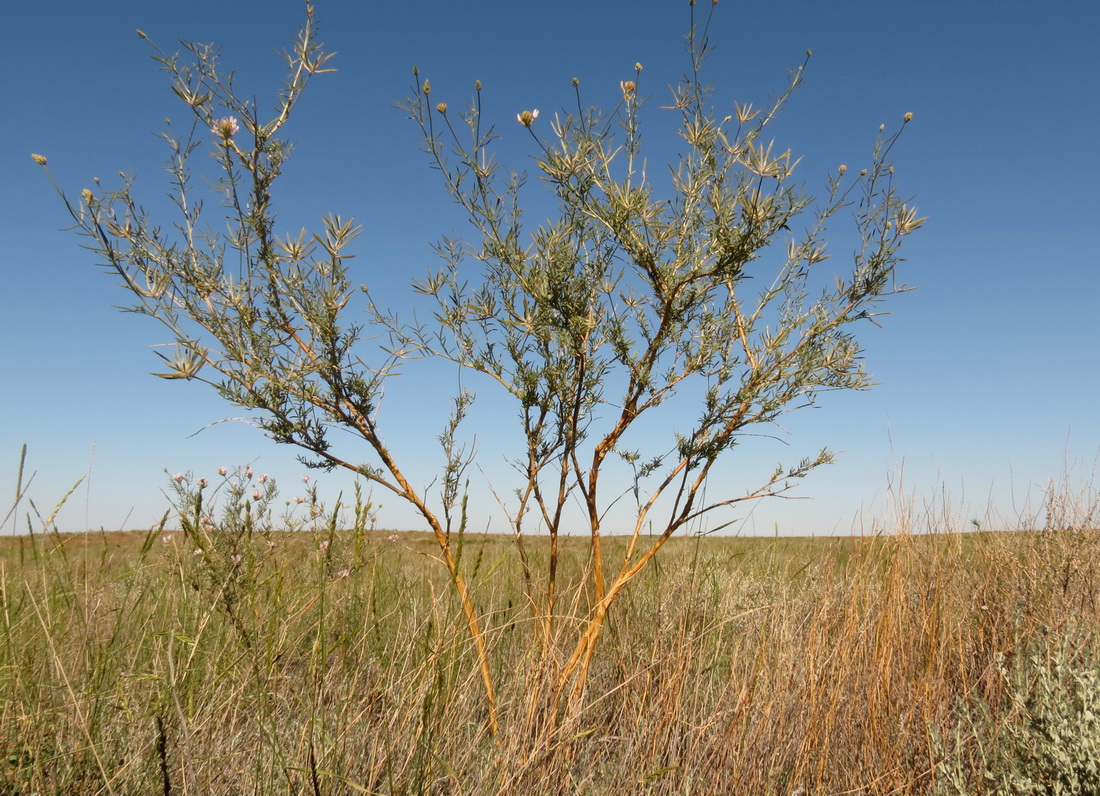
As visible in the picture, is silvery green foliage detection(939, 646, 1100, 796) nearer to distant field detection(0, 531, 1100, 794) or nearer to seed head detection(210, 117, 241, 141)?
distant field detection(0, 531, 1100, 794)

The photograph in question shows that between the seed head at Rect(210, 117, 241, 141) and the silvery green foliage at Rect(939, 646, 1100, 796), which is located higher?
the seed head at Rect(210, 117, 241, 141)

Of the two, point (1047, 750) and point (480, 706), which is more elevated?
point (1047, 750)

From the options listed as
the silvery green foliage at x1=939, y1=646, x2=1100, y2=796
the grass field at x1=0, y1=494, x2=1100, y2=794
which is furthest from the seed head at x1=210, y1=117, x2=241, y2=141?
the silvery green foliage at x1=939, y1=646, x2=1100, y2=796

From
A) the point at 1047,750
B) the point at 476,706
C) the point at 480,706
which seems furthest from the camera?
the point at 480,706

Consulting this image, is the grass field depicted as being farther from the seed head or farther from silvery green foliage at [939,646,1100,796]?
the seed head

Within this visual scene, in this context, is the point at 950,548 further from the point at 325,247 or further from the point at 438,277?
the point at 325,247

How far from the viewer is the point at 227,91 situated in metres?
2.95

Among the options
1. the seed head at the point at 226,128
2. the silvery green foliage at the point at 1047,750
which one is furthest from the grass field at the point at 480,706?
the seed head at the point at 226,128

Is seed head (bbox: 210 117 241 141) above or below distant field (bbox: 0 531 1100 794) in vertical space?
above

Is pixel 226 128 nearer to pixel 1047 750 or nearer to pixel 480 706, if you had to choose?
pixel 480 706

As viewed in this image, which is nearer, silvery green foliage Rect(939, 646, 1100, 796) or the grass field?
the grass field

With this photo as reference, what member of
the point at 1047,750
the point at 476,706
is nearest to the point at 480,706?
the point at 476,706

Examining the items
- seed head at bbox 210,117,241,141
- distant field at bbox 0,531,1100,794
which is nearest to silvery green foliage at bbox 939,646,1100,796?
distant field at bbox 0,531,1100,794

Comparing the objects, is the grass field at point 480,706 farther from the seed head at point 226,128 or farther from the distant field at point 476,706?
the seed head at point 226,128
